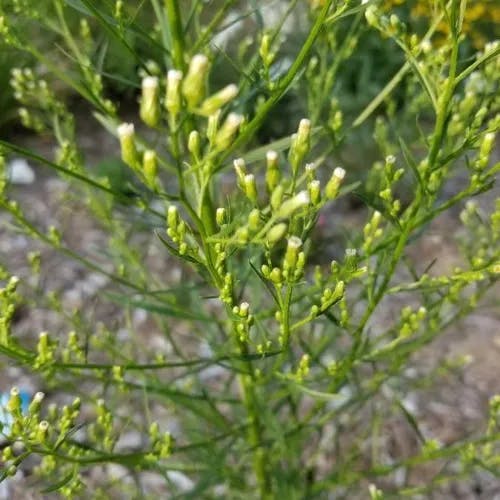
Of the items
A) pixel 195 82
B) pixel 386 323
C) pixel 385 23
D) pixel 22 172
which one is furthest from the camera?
pixel 22 172

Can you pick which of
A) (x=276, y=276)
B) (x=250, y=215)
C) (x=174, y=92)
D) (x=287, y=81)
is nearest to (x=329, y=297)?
(x=276, y=276)

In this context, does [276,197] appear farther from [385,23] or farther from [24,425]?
[24,425]

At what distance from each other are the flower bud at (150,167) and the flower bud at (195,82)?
0.12 m

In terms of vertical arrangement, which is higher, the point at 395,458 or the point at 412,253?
the point at 412,253

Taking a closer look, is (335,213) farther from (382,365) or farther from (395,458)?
(395,458)

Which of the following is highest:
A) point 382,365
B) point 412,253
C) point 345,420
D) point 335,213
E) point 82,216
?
point 82,216

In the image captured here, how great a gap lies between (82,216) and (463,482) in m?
2.47

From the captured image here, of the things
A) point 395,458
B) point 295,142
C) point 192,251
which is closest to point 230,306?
point 192,251

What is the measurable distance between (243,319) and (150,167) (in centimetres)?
32

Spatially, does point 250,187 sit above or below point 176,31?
below

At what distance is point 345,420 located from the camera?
2822 mm

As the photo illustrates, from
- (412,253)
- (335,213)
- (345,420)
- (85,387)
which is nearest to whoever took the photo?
(345,420)

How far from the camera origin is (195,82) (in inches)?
32.8

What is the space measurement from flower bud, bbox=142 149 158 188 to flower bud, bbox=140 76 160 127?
0.08 meters
